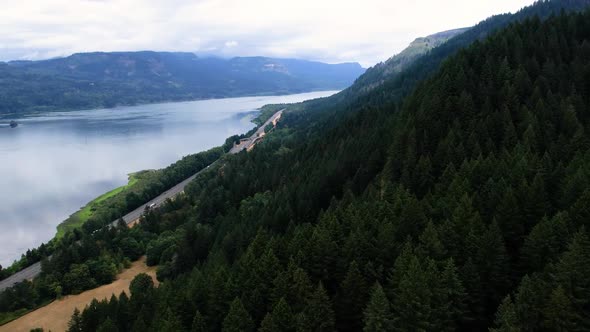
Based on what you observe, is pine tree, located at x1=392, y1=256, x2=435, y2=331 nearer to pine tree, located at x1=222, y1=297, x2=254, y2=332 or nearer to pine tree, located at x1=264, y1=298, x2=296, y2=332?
pine tree, located at x1=264, y1=298, x2=296, y2=332

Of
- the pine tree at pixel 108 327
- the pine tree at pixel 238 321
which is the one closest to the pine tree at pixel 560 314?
the pine tree at pixel 238 321

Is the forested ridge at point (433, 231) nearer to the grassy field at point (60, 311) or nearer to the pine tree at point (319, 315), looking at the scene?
the pine tree at point (319, 315)

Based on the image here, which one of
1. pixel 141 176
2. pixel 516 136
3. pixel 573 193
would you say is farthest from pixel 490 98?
pixel 141 176

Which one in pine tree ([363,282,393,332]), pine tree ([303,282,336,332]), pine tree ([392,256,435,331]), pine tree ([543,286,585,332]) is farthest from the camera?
pine tree ([303,282,336,332])

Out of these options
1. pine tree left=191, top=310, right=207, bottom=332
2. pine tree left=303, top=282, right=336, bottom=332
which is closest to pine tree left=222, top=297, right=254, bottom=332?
pine tree left=191, top=310, right=207, bottom=332

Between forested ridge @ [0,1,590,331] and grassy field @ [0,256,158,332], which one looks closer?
forested ridge @ [0,1,590,331]

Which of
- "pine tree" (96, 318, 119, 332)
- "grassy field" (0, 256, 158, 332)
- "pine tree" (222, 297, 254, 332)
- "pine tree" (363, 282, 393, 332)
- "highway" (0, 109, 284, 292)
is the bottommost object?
"grassy field" (0, 256, 158, 332)
